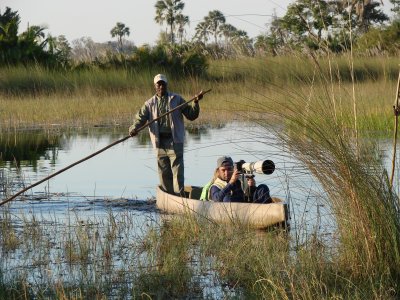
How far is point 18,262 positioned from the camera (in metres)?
8.86

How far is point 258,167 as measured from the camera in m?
9.88

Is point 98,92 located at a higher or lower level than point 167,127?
higher

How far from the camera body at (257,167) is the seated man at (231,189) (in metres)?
0.07

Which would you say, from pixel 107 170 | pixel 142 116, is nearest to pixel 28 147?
pixel 107 170

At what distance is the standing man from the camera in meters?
1.70

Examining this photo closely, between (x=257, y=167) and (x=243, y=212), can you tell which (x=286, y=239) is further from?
(x=243, y=212)

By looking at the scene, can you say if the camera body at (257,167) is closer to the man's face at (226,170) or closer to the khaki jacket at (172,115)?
the man's face at (226,170)

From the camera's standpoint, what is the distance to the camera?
9.50 m

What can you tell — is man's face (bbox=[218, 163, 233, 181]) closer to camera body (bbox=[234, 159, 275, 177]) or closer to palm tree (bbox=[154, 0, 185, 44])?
camera body (bbox=[234, 159, 275, 177])

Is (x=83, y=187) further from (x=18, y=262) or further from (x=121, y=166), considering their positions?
(x=18, y=262)

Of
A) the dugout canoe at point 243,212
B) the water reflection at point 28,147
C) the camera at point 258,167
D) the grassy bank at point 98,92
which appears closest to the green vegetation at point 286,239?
the dugout canoe at point 243,212

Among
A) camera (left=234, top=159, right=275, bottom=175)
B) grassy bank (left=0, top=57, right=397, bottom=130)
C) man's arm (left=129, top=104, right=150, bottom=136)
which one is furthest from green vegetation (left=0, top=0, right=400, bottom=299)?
grassy bank (left=0, top=57, right=397, bottom=130)

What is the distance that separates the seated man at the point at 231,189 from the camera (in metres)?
11.2

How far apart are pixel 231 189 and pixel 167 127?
6.97 feet
